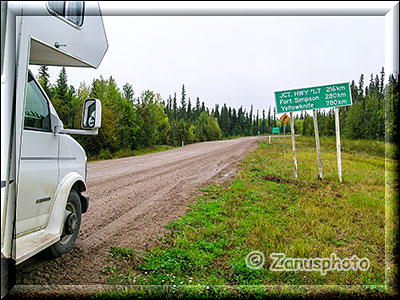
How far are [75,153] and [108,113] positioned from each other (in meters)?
7.42

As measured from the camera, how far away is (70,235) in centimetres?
320

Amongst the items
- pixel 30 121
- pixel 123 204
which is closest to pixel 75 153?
pixel 30 121

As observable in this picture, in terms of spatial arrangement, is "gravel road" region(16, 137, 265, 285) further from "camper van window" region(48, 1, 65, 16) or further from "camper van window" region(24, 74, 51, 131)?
"camper van window" region(48, 1, 65, 16)

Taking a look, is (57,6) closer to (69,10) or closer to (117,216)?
(69,10)

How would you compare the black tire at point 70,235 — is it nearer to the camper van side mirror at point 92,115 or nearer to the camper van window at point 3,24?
the camper van side mirror at point 92,115

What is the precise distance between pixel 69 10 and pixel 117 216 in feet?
11.4

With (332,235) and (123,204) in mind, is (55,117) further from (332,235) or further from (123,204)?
(332,235)

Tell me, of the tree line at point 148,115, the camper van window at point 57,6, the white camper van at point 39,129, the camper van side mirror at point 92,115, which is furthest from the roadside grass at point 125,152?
the camper van window at point 57,6

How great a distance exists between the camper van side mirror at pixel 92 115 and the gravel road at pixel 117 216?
1.64 metres

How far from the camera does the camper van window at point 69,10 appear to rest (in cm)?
228

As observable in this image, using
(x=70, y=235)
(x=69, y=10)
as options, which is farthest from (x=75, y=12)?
(x=70, y=235)

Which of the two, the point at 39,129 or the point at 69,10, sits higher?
the point at 69,10

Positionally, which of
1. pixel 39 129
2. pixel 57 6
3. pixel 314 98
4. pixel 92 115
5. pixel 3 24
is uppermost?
pixel 314 98

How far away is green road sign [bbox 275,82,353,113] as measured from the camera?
713 centimetres
